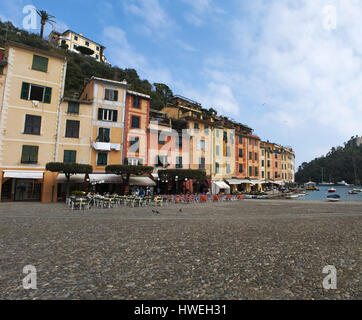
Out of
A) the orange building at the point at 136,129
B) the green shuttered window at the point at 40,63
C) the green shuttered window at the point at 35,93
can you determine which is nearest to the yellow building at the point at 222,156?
the orange building at the point at 136,129

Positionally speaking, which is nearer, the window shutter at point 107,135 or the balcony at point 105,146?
the balcony at point 105,146

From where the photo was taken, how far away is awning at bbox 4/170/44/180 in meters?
20.5

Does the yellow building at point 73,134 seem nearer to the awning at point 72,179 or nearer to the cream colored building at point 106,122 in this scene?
the awning at point 72,179

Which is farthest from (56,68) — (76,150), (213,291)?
(213,291)

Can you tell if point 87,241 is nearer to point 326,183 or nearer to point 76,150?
point 76,150

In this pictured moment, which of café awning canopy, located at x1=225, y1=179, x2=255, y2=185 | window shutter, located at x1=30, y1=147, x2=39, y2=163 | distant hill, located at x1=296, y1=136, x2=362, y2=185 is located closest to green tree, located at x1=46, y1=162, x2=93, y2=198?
window shutter, located at x1=30, y1=147, x2=39, y2=163

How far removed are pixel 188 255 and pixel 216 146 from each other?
3330 centimetres

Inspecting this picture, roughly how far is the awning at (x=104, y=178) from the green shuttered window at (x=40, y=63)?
1265cm

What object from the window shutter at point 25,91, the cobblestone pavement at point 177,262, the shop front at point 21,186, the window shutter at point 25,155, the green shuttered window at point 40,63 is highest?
the green shuttered window at point 40,63

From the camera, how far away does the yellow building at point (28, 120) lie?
21.4m

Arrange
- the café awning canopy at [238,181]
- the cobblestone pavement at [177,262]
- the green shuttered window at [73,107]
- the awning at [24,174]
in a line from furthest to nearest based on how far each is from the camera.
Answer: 1. the café awning canopy at [238,181]
2. the green shuttered window at [73,107]
3. the awning at [24,174]
4. the cobblestone pavement at [177,262]

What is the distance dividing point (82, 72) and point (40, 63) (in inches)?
1426

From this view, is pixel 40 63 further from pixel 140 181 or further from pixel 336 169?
pixel 336 169

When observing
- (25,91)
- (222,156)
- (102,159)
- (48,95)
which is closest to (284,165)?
(222,156)
